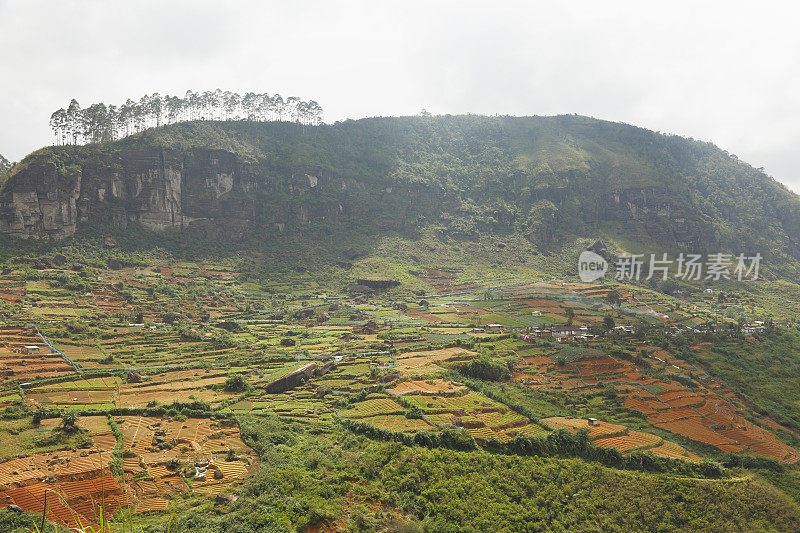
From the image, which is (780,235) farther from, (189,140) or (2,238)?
(2,238)

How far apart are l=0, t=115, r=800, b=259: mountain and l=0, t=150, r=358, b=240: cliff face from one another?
28 centimetres

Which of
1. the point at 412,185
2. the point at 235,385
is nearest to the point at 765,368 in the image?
the point at 235,385

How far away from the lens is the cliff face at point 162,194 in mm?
81750

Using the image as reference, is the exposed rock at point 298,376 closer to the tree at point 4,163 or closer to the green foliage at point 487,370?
the green foliage at point 487,370

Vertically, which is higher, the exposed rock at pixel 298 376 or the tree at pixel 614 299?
the tree at pixel 614 299

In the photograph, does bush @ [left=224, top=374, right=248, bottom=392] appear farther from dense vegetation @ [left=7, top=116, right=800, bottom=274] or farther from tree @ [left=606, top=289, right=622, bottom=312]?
dense vegetation @ [left=7, top=116, right=800, bottom=274]

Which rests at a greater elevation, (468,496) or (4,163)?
(4,163)

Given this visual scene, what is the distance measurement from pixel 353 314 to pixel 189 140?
68.7 metres

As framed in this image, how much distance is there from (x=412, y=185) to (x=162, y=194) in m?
69.1

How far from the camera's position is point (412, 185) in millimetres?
136875

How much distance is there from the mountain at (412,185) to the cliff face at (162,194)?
28 cm

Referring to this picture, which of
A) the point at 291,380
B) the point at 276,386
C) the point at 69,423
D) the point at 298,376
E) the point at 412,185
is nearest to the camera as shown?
the point at 69,423

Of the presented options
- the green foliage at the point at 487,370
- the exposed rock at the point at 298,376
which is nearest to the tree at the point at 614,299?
the green foliage at the point at 487,370

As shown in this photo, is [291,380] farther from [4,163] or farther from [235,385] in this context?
[4,163]
